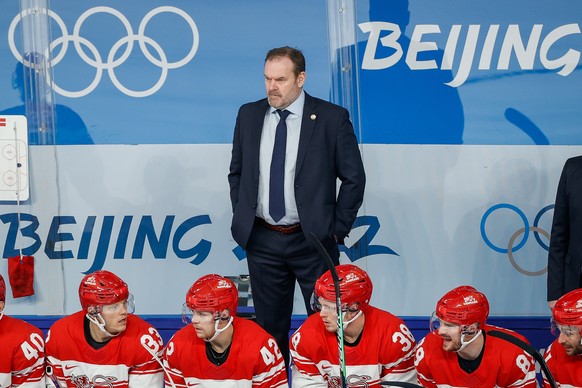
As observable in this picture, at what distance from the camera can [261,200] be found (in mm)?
6047

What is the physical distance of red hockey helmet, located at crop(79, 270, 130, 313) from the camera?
5566 millimetres

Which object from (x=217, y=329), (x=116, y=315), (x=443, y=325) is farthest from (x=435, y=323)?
(x=116, y=315)

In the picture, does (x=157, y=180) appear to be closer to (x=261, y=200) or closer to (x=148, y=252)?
(x=148, y=252)

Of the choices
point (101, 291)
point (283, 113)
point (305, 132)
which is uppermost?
point (283, 113)

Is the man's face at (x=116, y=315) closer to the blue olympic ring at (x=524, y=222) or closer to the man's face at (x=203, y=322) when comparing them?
the man's face at (x=203, y=322)

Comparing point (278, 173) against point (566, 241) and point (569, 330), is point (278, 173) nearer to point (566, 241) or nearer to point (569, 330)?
point (566, 241)

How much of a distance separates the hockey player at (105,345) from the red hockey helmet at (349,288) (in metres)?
0.88

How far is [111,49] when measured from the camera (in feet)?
22.7

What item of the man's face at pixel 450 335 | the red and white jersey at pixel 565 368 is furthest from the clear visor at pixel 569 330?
the man's face at pixel 450 335

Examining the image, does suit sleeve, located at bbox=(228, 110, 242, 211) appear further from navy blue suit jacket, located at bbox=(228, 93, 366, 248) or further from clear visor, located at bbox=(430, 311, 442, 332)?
clear visor, located at bbox=(430, 311, 442, 332)

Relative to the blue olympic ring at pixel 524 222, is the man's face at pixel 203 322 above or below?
below

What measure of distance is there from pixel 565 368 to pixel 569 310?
289 mm

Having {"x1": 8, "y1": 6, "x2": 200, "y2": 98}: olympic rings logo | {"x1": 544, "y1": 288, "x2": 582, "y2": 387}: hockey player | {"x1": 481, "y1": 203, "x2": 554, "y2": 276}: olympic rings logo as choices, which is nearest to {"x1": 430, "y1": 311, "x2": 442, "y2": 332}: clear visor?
{"x1": 544, "y1": 288, "x2": 582, "y2": 387}: hockey player

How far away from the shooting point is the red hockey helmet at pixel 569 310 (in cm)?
509
